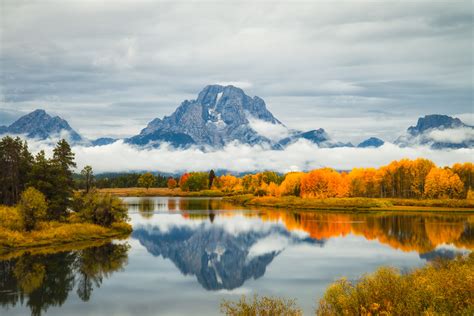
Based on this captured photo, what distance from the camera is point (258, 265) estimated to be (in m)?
64.9

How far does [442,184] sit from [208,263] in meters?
119

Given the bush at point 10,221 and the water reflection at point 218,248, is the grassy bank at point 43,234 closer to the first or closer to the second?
the bush at point 10,221

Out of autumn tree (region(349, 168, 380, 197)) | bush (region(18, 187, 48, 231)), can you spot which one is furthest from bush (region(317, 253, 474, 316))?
autumn tree (region(349, 168, 380, 197))

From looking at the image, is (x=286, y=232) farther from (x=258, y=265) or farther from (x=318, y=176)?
(x=318, y=176)

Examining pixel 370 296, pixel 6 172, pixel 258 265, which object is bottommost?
pixel 258 265

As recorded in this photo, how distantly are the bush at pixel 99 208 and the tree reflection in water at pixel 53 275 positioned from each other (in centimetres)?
1673

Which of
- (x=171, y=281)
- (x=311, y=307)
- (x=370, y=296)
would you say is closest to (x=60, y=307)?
(x=171, y=281)

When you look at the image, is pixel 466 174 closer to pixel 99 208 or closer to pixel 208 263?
pixel 208 263

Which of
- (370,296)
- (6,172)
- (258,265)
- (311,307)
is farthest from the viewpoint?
(6,172)

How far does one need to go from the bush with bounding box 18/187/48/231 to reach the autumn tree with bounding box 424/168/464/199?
13362 centimetres

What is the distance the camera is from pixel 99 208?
8638 centimetres

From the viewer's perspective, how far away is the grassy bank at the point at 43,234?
6794 centimetres

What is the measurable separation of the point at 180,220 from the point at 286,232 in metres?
35.1

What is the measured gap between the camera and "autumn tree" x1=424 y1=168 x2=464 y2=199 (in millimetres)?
161000
